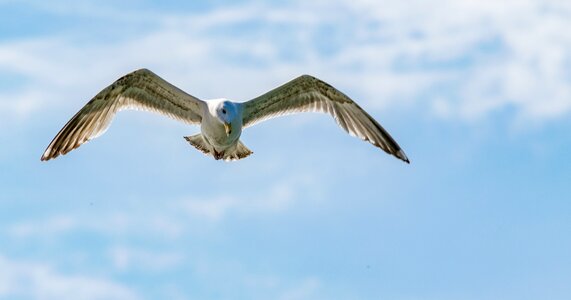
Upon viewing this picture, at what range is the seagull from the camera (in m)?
12.9

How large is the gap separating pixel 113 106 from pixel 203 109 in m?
1.68

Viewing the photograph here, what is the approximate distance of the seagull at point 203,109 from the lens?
12.9 m

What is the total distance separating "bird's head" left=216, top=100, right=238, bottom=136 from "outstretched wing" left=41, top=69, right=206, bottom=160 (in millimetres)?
864

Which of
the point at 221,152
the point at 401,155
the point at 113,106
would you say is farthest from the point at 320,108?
the point at 113,106

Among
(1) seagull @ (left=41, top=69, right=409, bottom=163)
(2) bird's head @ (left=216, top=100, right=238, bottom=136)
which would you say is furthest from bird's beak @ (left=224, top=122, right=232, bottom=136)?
(1) seagull @ (left=41, top=69, right=409, bottom=163)

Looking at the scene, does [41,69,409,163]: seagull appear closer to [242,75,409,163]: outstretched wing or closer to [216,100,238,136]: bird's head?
[242,75,409,163]: outstretched wing

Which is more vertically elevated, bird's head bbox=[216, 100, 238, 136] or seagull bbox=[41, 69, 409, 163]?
seagull bbox=[41, 69, 409, 163]

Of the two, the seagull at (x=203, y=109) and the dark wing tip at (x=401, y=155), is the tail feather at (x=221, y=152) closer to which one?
the seagull at (x=203, y=109)

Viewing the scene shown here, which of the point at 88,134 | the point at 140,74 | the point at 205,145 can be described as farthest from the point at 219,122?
the point at 88,134

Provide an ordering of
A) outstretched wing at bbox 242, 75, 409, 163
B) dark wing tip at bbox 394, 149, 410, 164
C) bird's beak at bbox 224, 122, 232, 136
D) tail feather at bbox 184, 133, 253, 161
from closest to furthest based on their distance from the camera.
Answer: bird's beak at bbox 224, 122, 232, 136 → tail feather at bbox 184, 133, 253, 161 → outstretched wing at bbox 242, 75, 409, 163 → dark wing tip at bbox 394, 149, 410, 164

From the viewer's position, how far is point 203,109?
12828 millimetres

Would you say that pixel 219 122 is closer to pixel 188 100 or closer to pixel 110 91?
pixel 188 100

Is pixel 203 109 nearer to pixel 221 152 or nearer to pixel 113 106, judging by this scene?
pixel 221 152

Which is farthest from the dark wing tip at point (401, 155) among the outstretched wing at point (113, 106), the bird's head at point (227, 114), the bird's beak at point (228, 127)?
the outstretched wing at point (113, 106)
